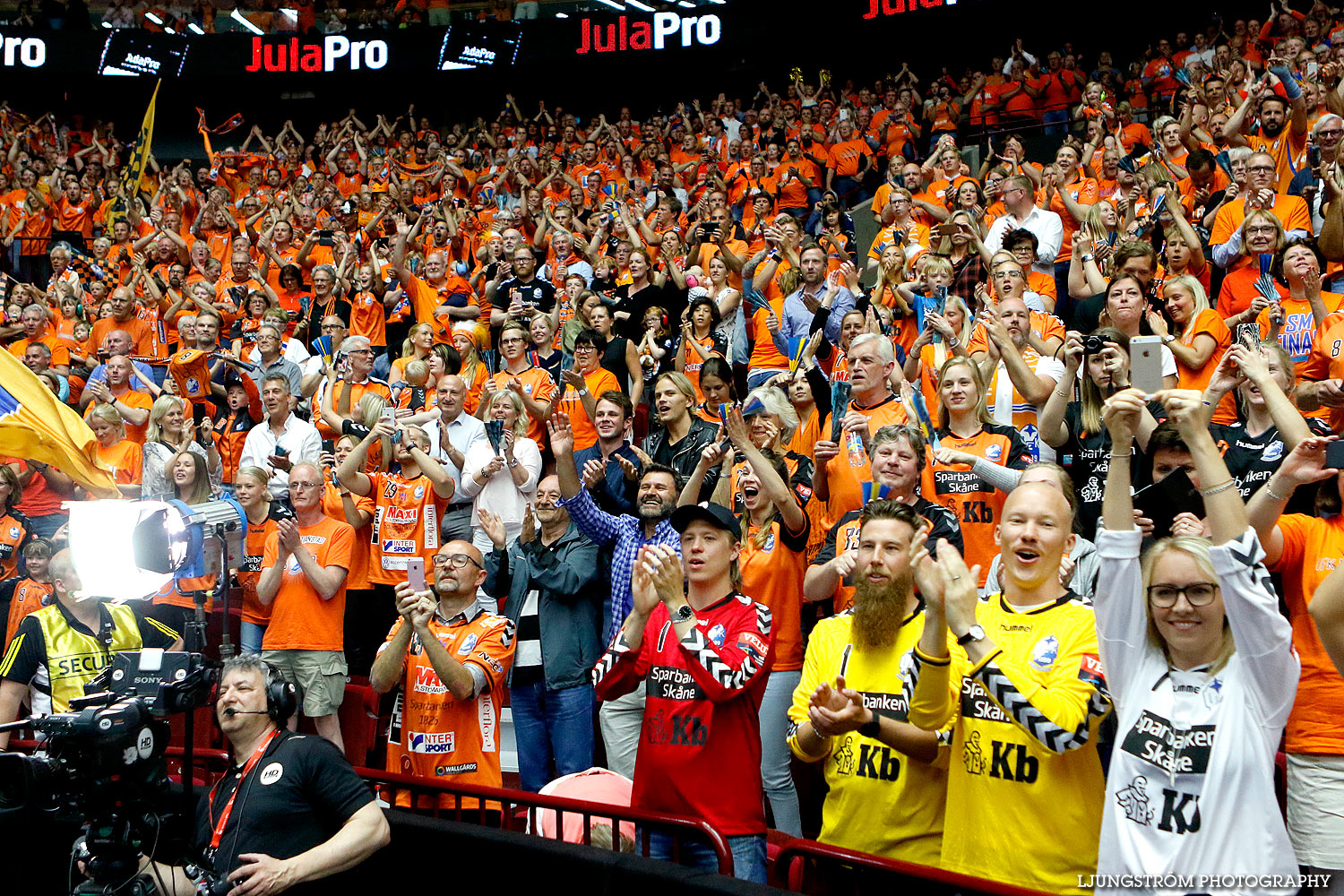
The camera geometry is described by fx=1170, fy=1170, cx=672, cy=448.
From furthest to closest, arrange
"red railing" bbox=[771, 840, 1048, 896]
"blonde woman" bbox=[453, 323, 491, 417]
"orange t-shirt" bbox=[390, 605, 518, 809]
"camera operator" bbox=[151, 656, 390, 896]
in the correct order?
"blonde woman" bbox=[453, 323, 491, 417], "orange t-shirt" bbox=[390, 605, 518, 809], "camera operator" bbox=[151, 656, 390, 896], "red railing" bbox=[771, 840, 1048, 896]

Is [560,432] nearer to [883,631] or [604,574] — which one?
[604,574]

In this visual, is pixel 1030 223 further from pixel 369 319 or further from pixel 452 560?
pixel 369 319

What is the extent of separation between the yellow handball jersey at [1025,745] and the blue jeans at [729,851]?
776mm

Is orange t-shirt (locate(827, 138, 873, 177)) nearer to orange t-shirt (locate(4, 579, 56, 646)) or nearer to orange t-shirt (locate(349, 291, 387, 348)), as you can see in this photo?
orange t-shirt (locate(349, 291, 387, 348))

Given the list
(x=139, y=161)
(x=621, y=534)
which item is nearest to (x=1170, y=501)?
(x=621, y=534)

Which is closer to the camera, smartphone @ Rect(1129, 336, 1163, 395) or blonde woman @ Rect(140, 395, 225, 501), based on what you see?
smartphone @ Rect(1129, 336, 1163, 395)

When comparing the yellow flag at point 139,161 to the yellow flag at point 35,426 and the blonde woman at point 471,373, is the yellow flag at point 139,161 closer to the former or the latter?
the blonde woman at point 471,373

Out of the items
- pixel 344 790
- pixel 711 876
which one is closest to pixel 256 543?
pixel 344 790

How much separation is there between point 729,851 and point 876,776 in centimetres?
52

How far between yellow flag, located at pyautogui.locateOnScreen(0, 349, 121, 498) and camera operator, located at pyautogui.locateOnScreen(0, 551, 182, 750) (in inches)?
29.1

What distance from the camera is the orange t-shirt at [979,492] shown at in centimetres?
538

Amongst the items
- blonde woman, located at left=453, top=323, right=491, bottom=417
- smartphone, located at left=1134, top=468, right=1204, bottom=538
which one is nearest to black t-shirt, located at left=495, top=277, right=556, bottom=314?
blonde woman, located at left=453, top=323, right=491, bottom=417

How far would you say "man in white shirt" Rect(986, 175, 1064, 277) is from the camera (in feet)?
30.7

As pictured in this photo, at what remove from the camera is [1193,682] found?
2.87 meters
